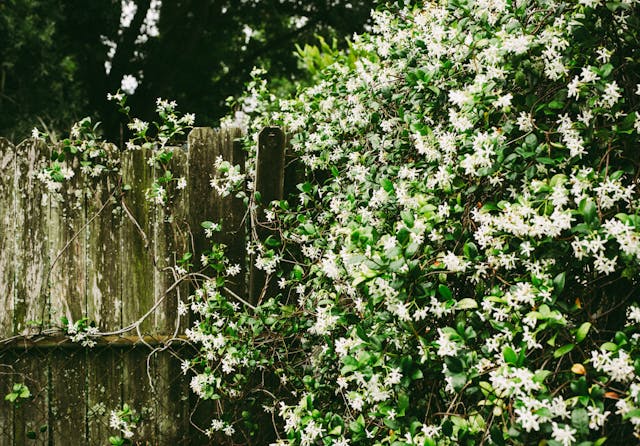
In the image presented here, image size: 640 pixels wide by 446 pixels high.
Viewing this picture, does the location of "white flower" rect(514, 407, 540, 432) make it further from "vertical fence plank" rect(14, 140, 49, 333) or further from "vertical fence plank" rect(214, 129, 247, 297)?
"vertical fence plank" rect(14, 140, 49, 333)

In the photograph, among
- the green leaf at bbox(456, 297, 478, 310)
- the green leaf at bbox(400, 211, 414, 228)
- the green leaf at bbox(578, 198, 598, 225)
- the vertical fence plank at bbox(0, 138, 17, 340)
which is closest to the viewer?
the green leaf at bbox(578, 198, 598, 225)

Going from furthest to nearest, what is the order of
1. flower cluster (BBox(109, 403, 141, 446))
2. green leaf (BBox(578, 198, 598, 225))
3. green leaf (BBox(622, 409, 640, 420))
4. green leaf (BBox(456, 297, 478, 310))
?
flower cluster (BBox(109, 403, 141, 446)) → green leaf (BBox(456, 297, 478, 310)) → green leaf (BBox(578, 198, 598, 225)) → green leaf (BBox(622, 409, 640, 420))

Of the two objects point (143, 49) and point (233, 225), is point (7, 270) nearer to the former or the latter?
point (233, 225)

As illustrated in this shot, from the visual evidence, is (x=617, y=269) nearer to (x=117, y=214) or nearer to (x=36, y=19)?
(x=117, y=214)

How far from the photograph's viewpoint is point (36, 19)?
6.32 meters

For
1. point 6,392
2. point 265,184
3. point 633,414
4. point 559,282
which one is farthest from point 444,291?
point 6,392

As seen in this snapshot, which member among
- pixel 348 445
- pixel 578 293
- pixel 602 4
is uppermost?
pixel 602 4

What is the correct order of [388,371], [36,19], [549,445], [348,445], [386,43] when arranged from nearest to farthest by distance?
1. [549,445]
2. [388,371]
3. [348,445]
4. [386,43]
5. [36,19]

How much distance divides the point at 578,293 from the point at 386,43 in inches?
54.6

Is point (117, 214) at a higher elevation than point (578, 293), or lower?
higher

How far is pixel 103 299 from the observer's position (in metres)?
2.55

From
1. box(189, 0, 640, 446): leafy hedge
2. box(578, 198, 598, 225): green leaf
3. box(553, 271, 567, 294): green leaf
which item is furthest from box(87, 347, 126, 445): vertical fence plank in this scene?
box(578, 198, 598, 225): green leaf

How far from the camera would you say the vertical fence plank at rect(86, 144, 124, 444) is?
255cm

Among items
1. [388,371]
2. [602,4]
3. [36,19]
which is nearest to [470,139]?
[602,4]
